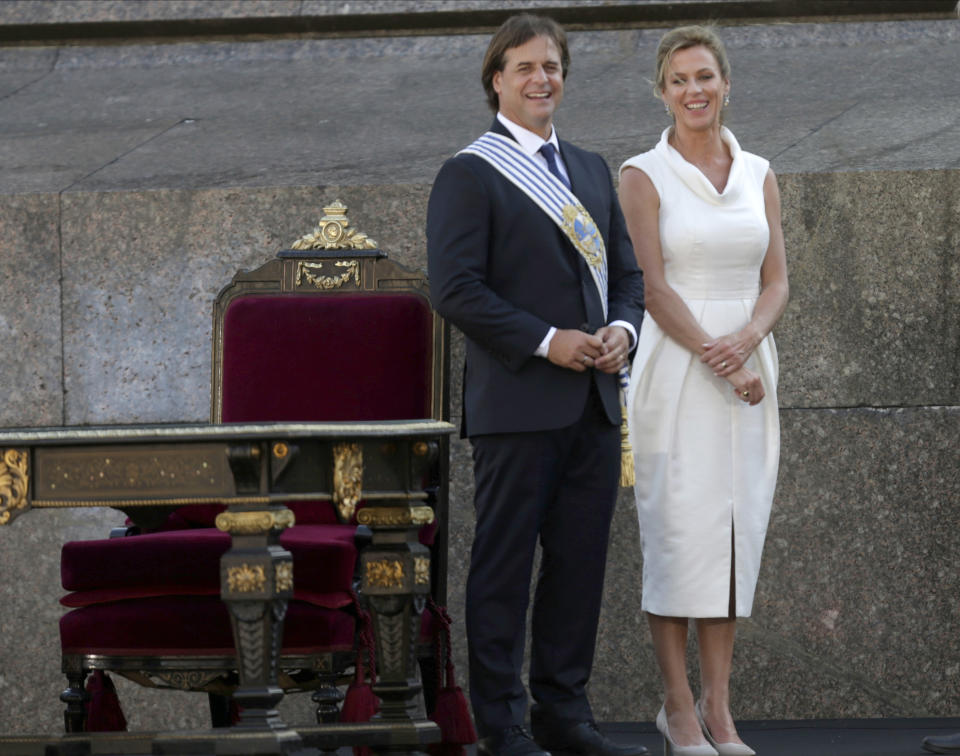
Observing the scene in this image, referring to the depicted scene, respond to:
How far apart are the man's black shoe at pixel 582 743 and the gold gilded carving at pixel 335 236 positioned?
58.6 inches

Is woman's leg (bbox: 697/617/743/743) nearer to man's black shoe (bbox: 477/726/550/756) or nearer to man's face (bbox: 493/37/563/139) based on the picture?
man's black shoe (bbox: 477/726/550/756)

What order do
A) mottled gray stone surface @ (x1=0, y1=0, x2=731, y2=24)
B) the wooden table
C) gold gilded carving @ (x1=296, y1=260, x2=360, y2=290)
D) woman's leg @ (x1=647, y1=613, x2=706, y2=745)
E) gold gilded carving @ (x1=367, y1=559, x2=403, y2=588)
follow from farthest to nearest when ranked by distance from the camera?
mottled gray stone surface @ (x1=0, y1=0, x2=731, y2=24)
gold gilded carving @ (x1=296, y1=260, x2=360, y2=290)
woman's leg @ (x1=647, y1=613, x2=706, y2=745)
gold gilded carving @ (x1=367, y1=559, x2=403, y2=588)
the wooden table

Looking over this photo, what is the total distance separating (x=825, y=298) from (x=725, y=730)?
4.98 ft

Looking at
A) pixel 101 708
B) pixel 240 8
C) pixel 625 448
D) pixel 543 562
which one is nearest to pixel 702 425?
pixel 625 448

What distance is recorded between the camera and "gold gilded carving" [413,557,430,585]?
3.78m

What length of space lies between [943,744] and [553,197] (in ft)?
5.83

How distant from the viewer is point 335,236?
4.81m

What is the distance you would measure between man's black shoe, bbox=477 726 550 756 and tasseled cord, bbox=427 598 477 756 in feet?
0.19

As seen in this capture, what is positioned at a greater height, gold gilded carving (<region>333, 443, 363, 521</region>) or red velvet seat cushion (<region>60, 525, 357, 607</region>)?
gold gilded carving (<region>333, 443, 363, 521</region>)

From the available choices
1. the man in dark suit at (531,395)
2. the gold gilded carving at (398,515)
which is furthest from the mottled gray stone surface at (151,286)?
the gold gilded carving at (398,515)

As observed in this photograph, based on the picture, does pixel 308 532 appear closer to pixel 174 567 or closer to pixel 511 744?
pixel 174 567

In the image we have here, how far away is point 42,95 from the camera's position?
630 cm

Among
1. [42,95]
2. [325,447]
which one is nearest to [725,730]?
[325,447]

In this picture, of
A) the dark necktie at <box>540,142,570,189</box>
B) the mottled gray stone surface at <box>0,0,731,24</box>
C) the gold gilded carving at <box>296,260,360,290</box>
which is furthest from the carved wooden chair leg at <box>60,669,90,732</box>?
the mottled gray stone surface at <box>0,0,731,24</box>
